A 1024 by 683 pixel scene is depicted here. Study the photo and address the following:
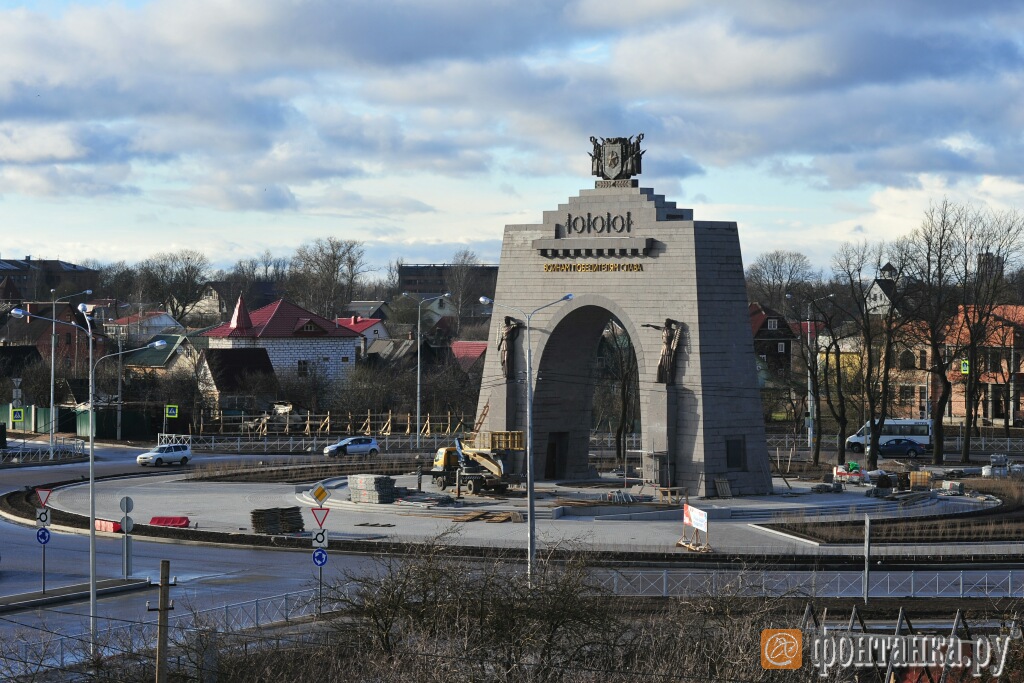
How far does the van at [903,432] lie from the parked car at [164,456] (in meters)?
36.6

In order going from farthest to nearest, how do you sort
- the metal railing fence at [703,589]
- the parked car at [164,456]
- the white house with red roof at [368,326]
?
the white house with red roof at [368,326] < the parked car at [164,456] < the metal railing fence at [703,589]

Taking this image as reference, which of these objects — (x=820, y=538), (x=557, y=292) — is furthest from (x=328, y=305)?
(x=820, y=538)

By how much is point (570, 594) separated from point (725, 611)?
9.11ft

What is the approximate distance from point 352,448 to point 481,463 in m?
19.3

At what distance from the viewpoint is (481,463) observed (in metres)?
46.6

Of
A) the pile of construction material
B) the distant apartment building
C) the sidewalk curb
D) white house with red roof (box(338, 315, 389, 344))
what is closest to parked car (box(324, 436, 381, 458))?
the pile of construction material

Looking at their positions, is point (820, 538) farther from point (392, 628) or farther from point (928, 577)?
point (392, 628)

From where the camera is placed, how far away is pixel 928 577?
31750 mm

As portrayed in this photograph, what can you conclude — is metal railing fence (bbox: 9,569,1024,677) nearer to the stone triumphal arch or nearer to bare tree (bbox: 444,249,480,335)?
the stone triumphal arch

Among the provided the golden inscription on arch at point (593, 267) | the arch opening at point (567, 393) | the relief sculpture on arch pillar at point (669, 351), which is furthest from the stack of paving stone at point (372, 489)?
the relief sculpture on arch pillar at point (669, 351)

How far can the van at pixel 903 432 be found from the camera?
7031cm

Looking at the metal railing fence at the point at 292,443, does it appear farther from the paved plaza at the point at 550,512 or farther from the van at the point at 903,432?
the paved plaza at the point at 550,512

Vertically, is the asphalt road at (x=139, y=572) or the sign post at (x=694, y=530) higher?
the sign post at (x=694, y=530)

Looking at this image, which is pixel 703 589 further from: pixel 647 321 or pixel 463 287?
pixel 463 287
